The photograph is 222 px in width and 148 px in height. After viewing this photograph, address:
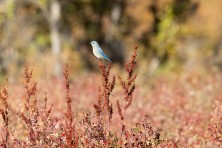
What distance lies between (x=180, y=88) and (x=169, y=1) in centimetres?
855

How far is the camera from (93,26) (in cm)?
3625

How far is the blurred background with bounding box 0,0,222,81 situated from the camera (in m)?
27.0

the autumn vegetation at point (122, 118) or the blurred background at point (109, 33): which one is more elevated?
the blurred background at point (109, 33)

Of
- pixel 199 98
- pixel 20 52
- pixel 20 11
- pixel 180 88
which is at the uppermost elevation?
pixel 20 11

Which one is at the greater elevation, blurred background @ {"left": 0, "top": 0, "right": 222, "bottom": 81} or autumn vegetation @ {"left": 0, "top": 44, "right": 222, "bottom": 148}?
blurred background @ {"left": 0, "top": 0, "right": 222, "bottom": 81}

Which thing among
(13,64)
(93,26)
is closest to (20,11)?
(13,64)

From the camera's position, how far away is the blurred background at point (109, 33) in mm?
27016

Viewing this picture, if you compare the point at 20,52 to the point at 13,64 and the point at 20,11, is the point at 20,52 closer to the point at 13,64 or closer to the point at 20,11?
the point at 13,64

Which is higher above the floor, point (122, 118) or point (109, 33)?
point (109, 33)

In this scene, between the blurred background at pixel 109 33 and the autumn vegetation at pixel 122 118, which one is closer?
the autumn vegetation at pixel 122 118

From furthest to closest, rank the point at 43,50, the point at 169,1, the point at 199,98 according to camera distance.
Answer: the point at 43,50 < the point at 169,1 < the point at 199,98

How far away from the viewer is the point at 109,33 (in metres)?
36.3

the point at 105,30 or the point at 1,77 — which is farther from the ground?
the point at 105,30

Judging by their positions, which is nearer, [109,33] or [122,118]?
[122,118]
